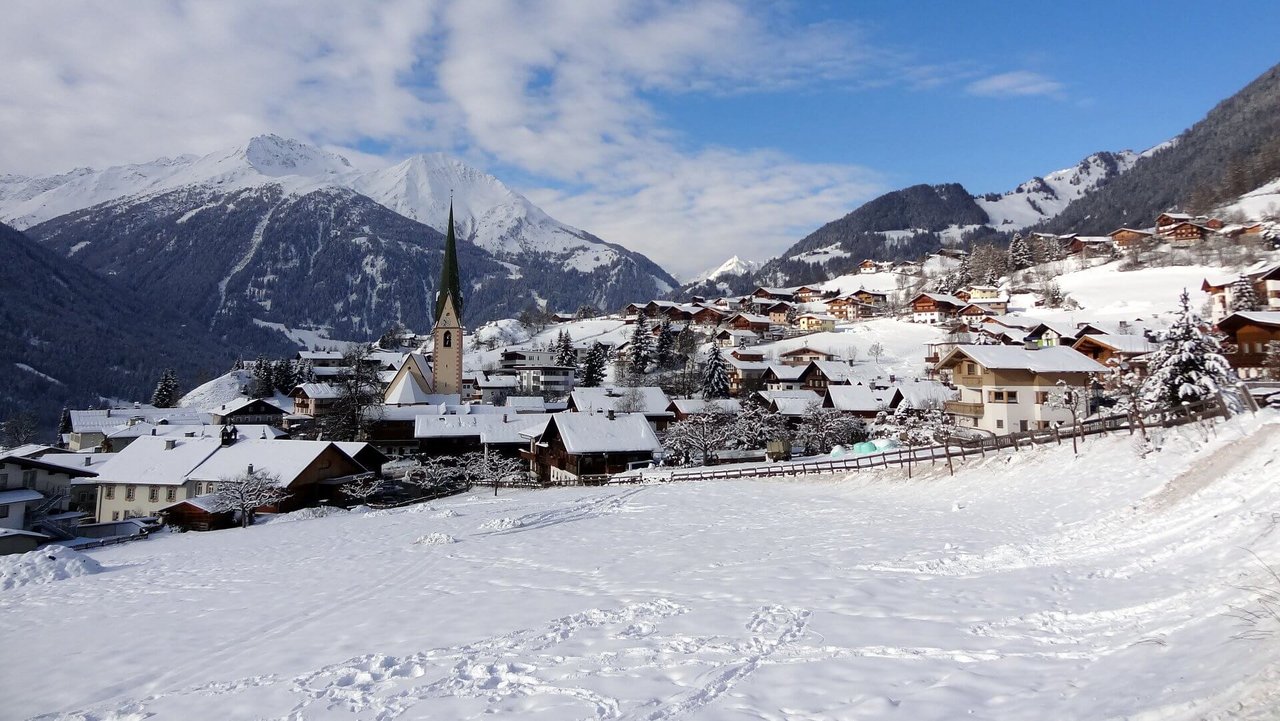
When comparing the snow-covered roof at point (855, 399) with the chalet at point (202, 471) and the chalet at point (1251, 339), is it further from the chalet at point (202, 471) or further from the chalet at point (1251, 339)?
the chalet at point (202, 471)

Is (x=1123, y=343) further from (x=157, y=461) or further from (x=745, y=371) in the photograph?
(x=157, y=461)

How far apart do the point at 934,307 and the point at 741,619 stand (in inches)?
4183

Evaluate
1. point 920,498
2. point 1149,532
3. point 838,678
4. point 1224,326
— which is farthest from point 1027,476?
point 1224,326

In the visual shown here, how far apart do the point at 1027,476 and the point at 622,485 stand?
22.1 metres

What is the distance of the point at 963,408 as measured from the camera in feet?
140

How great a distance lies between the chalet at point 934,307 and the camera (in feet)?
335

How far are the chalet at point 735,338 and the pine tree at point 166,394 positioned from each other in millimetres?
88813

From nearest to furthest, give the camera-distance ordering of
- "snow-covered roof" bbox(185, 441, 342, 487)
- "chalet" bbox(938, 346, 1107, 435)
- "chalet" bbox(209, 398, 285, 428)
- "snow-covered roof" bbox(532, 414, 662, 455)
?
1. "chalet" bbox(938, 346, 1107, 435)
2. "snow-covered roof" bbox(185, 441, 342, 487)
3. "snow-covered roof" bbox(532, 414, 662, 455)
4. "chalet" bbox(209, 398, 285, 428)

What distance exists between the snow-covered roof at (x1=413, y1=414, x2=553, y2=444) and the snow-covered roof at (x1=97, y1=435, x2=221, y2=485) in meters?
16.2

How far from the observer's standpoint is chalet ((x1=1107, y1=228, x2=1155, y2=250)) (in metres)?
115

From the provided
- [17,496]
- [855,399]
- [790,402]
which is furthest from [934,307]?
[17,496]

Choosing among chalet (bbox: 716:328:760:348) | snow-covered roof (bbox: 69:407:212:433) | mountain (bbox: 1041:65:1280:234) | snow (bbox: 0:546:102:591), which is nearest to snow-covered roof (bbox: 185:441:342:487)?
snow (bbox: 0:546:102:591)

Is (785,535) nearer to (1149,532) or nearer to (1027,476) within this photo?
(1149,532)

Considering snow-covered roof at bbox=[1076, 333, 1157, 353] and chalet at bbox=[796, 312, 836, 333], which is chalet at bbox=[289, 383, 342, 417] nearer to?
chalet at bbox=[796, 312, 836, 333]
